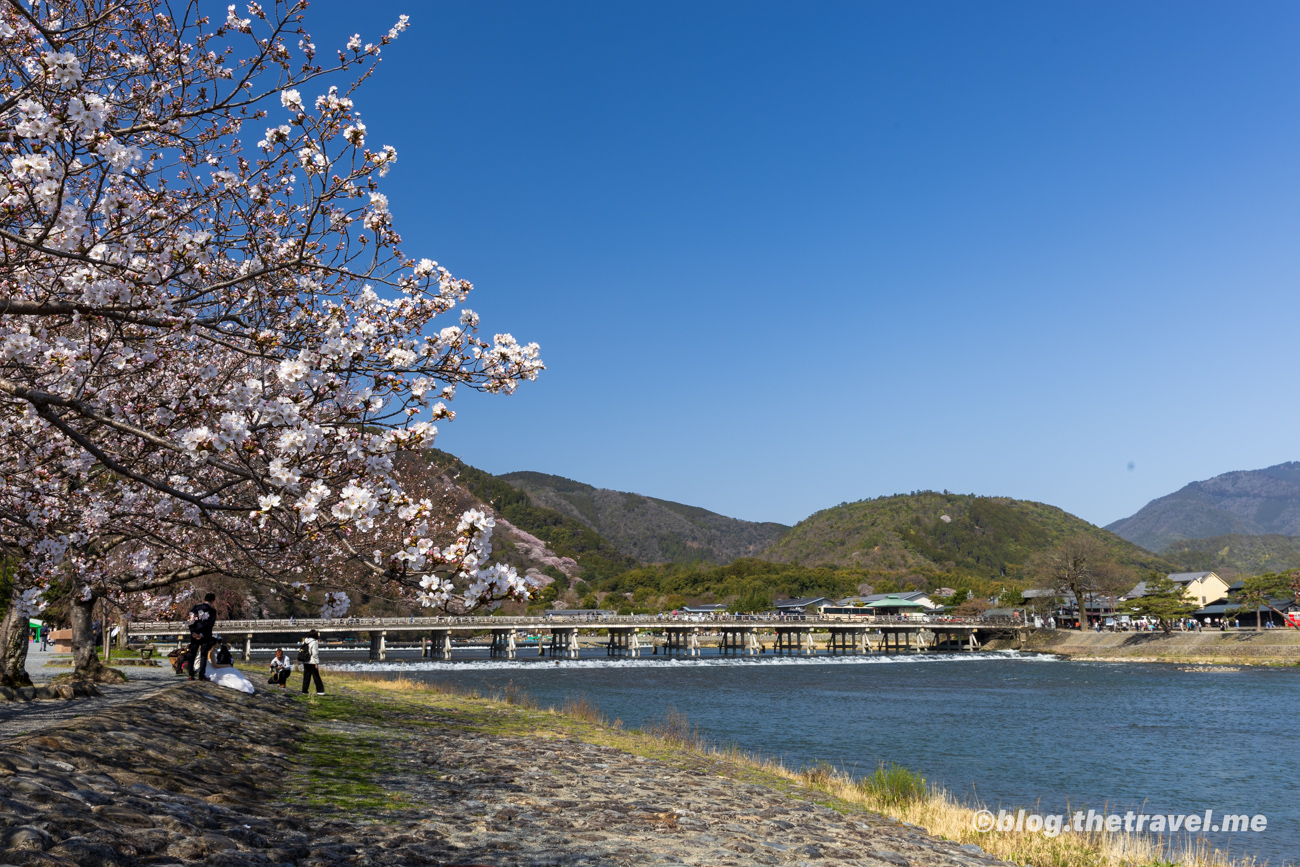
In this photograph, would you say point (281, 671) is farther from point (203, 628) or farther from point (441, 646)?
point (441, 646)

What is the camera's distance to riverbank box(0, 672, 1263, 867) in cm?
664

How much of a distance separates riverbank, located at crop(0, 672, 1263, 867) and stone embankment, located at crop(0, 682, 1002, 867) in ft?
0.10

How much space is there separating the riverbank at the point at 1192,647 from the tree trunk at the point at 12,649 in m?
78.0

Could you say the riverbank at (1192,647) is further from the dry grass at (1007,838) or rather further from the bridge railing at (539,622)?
the dry grass at (1007,838)

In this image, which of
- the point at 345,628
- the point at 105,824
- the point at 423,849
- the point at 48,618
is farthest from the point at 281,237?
the point at 345,628

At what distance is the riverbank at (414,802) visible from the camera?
664 centimetres

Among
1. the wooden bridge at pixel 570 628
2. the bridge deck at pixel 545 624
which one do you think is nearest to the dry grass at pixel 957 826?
the wooden bridge at pixel 570 628

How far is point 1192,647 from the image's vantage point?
2965 inches

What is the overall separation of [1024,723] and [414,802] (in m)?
32.3

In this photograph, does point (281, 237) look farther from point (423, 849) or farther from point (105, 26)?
point (423, 849)

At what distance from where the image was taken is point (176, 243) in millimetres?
7449

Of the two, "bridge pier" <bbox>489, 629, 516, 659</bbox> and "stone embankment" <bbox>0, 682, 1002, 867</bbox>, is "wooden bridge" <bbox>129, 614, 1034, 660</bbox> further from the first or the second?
"stone embankment" <bbox>0, 682, 1002, 867</bbox>

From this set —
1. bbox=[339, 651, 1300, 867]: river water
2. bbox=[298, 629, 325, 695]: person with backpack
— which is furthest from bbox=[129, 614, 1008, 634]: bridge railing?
bbox=[298, 629, 325, 695]: person with backpack

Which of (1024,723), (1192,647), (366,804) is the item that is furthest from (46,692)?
(1192,647)
